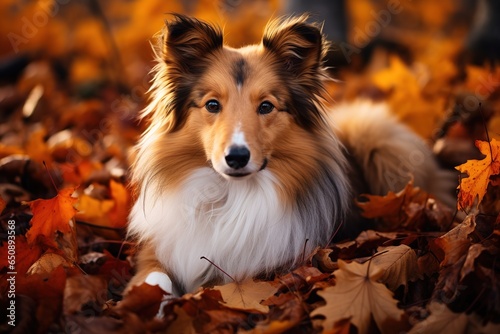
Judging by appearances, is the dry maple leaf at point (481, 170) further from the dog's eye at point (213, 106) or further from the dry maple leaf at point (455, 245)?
the dog's eye at point (213, 106)

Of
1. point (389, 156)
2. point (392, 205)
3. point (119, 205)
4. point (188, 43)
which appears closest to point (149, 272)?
point (119, 205)

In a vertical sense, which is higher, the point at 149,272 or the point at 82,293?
the point at 82,293

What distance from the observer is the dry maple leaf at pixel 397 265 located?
107 inches

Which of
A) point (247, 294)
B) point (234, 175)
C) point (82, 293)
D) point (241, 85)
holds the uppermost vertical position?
point (241, 85)

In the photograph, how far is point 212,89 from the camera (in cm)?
324

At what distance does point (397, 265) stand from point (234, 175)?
102 cm

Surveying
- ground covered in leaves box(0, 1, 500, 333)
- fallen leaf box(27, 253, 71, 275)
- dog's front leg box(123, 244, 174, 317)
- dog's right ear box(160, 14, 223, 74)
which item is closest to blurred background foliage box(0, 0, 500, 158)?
ground covered in leaves box(0, 1, 500, 333)

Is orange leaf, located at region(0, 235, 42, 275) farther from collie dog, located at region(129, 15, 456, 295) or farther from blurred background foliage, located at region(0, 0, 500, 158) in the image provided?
blurred background foliage, located at region(0, 0, 500, 158)

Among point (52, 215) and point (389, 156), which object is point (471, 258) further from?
point (52, 215)

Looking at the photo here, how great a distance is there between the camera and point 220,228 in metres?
3.24

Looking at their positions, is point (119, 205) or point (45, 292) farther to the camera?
point (119, 205)

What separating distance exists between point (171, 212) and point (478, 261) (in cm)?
179

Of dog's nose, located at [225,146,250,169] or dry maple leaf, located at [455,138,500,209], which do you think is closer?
dry maple leaf, located at [455,138,500,209]

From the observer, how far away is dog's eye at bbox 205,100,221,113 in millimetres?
3213
